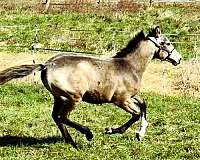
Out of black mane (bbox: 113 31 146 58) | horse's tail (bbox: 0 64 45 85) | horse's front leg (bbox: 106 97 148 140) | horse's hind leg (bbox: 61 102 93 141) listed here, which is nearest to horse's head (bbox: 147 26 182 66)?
black mane (bbox: 113 31 146 58)

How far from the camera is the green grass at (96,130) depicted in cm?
862

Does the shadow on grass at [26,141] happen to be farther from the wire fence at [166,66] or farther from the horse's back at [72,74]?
the wire fence at [166,66]

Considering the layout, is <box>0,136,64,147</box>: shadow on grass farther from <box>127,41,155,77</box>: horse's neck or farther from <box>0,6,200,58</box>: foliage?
<box>0,6,200,58</box>: foliage

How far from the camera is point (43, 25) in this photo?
80.7 ft

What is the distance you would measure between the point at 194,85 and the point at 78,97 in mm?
7476

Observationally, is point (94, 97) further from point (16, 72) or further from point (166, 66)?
point (166, 66)

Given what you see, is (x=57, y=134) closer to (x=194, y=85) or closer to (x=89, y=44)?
(x=194, y=85)

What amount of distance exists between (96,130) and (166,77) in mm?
6974

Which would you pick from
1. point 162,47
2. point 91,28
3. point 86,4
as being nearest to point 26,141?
point 162,47

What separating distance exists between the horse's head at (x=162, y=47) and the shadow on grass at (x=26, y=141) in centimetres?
238

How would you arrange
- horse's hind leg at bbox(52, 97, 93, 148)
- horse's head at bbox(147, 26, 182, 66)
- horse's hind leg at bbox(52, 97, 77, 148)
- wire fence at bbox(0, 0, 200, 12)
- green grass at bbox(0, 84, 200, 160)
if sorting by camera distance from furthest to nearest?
wire fence at bbox(0, 0, 200, 12) → horse's head at bbox(147, 26, 182, 66) → horse's hind leg at bbox(52, 97, 77, 148) → horse's hind leg at bbox(52, 97, 93, 148) → green grass at bbox(0, 84, 200, 160)

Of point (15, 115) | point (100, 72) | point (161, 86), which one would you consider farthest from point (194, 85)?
point (100, 72)

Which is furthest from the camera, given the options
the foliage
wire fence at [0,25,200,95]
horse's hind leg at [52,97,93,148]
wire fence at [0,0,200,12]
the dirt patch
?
wire fence at [0,0,200,12]

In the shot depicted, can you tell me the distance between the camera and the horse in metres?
8.70
